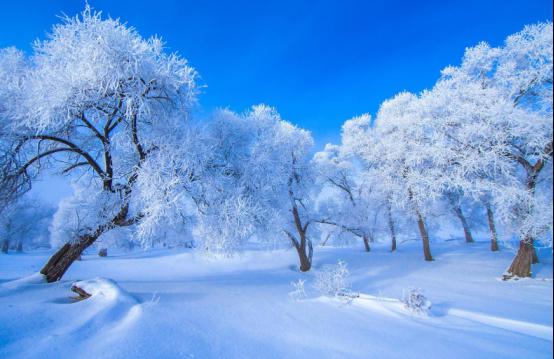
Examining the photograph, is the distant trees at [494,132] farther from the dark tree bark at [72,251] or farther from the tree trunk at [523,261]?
the dark tree bark at [72,251]

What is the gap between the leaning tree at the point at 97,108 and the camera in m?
6.55

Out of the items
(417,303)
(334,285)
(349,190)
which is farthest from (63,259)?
(349,190)

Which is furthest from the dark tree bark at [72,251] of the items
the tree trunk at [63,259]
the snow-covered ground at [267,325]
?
the snow-covered ground at [267,325]

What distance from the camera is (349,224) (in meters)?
18.6

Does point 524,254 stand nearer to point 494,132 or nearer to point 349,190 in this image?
point 494,132

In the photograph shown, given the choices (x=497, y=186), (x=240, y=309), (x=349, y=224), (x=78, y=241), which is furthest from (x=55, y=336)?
(x=349, y=224)

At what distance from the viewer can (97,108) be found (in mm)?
7164

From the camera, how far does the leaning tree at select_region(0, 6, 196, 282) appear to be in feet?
21.5

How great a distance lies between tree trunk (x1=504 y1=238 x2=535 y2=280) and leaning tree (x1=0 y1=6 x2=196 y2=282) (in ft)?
32.3

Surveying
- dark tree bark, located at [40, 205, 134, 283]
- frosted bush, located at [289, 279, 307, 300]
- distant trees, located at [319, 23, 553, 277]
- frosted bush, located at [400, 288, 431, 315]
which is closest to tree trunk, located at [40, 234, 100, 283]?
dark tree bark, located at [40, 205, 134, 283]

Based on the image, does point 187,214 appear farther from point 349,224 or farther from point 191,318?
point 349,224

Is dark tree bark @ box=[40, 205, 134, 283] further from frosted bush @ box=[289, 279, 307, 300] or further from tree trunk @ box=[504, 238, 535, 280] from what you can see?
tree trunk @ box=[504, 238, 535, 280]

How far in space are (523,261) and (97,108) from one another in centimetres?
1234

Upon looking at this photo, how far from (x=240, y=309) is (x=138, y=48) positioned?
23.0 feet
